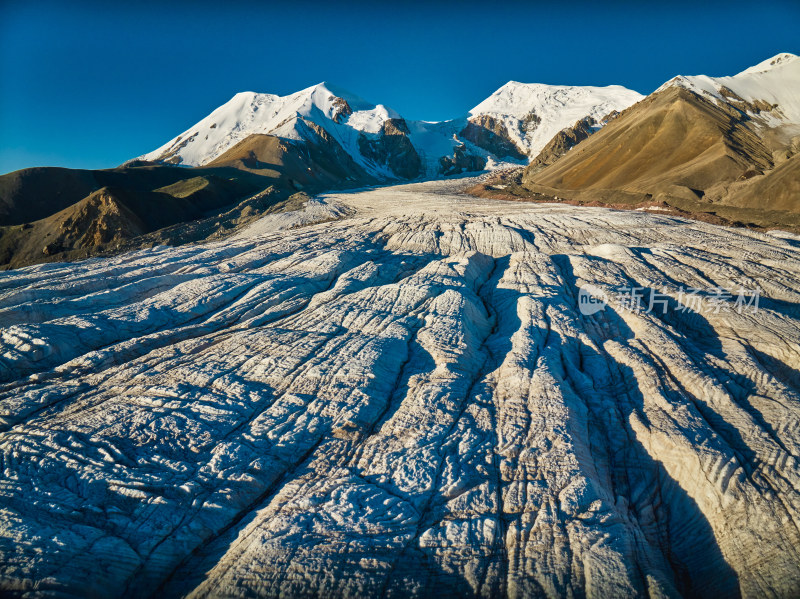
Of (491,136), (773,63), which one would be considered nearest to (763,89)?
(773,63)

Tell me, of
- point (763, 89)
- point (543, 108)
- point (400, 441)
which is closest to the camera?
point (400, 441)

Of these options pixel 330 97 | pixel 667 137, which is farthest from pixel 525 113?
pixel 667 137

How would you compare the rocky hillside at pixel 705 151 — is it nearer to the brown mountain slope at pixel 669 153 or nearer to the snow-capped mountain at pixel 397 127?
the brown mountain slope at pixel 669 153

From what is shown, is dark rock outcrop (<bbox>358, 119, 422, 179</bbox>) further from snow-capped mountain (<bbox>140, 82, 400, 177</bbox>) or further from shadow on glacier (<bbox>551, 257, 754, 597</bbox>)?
shadow on glacier (<bbox>551, 257, 754, 597</bbox>)

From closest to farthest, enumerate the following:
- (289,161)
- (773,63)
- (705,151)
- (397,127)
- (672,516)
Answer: (672,516), (705,151), (289,161), (773,63), (397,127)

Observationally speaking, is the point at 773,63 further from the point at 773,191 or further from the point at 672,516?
the point at 672,516

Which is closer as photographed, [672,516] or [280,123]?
[672,516]

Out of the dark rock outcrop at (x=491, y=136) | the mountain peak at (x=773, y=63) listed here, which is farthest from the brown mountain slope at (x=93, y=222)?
the dark rock outcrop at (x=491, y=136)
